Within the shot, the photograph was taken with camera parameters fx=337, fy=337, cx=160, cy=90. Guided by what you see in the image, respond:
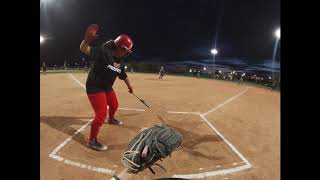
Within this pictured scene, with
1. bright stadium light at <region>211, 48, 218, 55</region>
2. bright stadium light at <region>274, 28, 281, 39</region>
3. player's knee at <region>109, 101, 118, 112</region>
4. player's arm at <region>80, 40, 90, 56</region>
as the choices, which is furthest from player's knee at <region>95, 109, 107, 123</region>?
bright stadium light at <region>274, 28, 281, 39</region>

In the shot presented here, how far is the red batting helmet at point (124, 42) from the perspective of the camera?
12.1 feet

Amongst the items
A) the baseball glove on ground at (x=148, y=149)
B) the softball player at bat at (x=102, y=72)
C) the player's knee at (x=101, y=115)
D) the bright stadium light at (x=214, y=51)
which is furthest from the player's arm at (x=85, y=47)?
the bright stadium light at (x=214, y=51)

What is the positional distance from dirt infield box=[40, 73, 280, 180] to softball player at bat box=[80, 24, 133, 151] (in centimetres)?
10

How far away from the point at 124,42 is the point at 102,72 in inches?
16.1

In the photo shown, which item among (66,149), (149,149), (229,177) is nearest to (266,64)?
(229,177)

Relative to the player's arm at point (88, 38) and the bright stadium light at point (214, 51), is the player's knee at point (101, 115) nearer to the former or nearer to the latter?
the player's arm at point (88, 38)

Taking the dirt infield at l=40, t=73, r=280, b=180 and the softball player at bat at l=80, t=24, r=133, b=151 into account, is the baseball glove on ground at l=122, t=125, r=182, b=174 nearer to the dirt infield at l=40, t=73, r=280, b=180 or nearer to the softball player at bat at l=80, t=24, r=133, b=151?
the dirt infield at l=40, t=73, r=280, b=180

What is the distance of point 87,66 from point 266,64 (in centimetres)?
205

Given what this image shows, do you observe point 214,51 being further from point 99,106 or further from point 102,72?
point 99,106

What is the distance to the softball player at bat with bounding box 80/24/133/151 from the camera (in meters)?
3.56

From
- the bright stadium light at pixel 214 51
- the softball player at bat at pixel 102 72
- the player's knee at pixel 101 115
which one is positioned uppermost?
the bright stadium light at pixel 214 51

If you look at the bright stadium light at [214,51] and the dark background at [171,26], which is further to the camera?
the bright stadium light at [214,51]

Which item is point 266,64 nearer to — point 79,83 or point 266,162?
point 266,162
